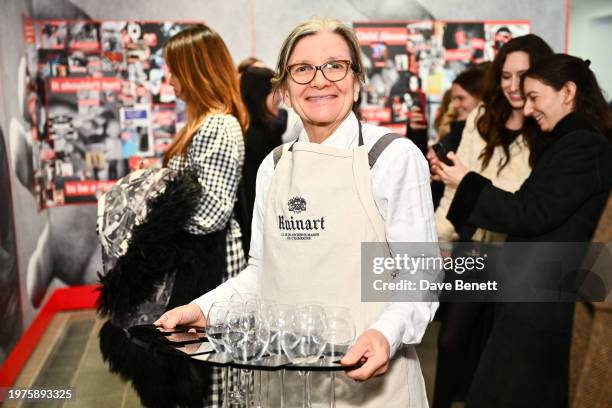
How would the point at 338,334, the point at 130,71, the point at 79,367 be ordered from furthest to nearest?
the point at 130,71 < the point at 79,367 < the point at 338,334

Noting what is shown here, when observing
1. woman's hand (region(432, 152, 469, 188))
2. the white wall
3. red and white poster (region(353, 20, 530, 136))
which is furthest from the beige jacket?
red and white poster (region(353, 20, 530, 136))

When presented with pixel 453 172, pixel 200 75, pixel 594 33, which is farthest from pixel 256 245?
pixel 594 33

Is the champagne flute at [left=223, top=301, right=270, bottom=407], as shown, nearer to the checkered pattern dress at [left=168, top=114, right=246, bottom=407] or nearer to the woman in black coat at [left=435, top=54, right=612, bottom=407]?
the checkered pattern dress at [left=168, top=114, right=246, bottom=407]

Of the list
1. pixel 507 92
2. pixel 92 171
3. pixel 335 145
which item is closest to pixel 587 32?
pixel 507 92

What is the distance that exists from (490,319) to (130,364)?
1.66 metres

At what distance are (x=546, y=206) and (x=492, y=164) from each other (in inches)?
27.3

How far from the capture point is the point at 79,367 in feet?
15.8

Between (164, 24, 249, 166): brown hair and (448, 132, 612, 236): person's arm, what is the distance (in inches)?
44.7

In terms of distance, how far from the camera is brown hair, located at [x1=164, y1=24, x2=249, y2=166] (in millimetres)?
3016

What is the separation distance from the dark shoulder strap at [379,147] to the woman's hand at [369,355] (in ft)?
1.35

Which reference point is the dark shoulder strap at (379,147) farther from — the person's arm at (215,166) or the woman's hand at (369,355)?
the person's arm at (215,166)

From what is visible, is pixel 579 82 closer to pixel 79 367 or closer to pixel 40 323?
pixel 79 367

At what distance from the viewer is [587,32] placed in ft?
20.6

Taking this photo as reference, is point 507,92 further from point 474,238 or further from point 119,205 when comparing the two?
point 119,205
